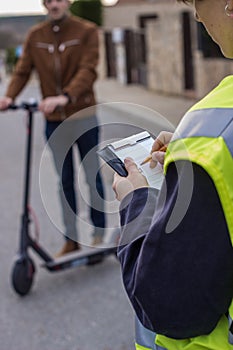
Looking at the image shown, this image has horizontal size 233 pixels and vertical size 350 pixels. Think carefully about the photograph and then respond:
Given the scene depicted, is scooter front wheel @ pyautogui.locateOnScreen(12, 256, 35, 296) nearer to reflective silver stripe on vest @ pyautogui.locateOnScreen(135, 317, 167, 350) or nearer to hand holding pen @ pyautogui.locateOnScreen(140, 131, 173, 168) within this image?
reflective silver stripe on vest @ pyautogui.locateOnScreen(135, 317, 167, 350)

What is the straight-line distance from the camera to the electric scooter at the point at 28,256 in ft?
12.7

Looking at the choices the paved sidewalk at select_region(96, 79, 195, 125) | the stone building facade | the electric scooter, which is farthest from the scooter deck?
the stone building facade

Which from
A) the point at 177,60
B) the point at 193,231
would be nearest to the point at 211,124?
the point at 193,231

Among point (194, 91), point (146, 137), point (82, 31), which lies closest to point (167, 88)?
point (194, 91)

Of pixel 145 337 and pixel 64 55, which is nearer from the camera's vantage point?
pixel 145 337

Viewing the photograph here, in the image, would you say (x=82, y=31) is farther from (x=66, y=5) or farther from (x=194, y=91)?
(x=194, y=91)

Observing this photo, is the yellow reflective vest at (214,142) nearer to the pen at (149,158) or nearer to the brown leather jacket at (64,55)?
the pen at (149,158)

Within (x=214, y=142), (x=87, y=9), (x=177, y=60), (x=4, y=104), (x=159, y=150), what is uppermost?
(x=214, y=142)

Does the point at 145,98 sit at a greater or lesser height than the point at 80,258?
lesser

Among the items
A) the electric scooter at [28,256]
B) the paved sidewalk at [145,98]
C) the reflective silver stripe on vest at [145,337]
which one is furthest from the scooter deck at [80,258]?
the paved sidewalk at [145,98]

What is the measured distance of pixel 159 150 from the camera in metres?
1.29

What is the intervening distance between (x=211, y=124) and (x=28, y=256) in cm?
302

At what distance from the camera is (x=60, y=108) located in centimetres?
388

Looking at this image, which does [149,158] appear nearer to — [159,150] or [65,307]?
[159,150]
